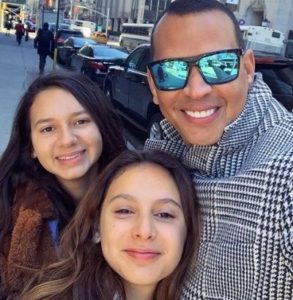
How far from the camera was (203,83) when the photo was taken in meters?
1.65

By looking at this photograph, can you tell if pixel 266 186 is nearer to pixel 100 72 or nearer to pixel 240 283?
pixel 240 283

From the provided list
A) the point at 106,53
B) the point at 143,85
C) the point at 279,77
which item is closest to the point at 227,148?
the point at 279,77

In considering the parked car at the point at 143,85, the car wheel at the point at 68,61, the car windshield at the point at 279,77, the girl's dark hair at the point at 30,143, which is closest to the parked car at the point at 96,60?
the car wheel at the point at 68,61

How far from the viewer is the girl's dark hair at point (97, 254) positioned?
67.2 inches

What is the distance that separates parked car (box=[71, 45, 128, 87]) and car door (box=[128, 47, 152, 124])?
13.3 feet

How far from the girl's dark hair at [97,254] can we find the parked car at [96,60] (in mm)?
11792

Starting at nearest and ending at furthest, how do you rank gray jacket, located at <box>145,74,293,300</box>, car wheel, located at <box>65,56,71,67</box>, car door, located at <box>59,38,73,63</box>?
gray jacket, located at <box>145,74,293,300</box> → car wheel, located at <box>65,56,71,67</box> → car door, located at <box>59,38,73,63</box>

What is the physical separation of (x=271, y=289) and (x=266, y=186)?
0.85 feet

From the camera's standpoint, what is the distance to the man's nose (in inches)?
64.6

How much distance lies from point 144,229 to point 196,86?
18.3 inches

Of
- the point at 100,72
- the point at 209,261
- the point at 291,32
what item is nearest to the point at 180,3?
the point at 209,261

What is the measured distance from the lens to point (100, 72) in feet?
47.6

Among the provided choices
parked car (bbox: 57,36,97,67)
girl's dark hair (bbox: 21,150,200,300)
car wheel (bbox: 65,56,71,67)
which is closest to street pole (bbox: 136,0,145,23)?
parked car (bbox: 57,36,97,67)

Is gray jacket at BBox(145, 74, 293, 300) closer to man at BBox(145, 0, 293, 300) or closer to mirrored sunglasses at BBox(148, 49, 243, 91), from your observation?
man at BBox(145, 0, 293, 300)
